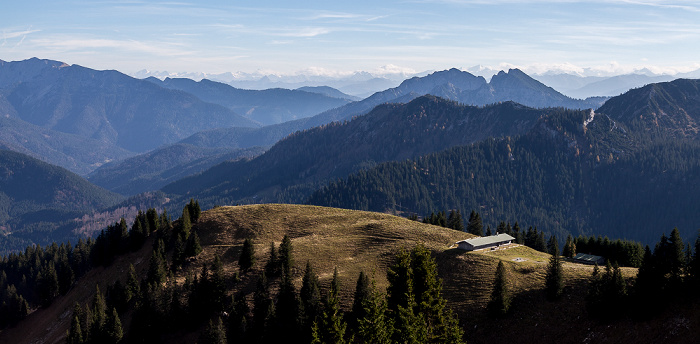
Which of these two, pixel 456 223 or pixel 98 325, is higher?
pixel 456 223

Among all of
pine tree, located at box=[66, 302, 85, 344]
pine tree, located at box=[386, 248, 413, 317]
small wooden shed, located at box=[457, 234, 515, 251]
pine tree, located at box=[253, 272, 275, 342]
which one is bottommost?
pine tree, located at box=[66, 302, 85, 344]

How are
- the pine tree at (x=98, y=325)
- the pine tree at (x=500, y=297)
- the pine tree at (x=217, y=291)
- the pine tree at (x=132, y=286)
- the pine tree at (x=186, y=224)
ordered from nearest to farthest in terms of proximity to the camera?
the pine tree at (x=500, y=297) < the pine tree at (x=217, y=291) < the pine tree at (x=98, y=325) < the pine tree at (x=132, y=286) < the pine tree at (x=186, y=224)

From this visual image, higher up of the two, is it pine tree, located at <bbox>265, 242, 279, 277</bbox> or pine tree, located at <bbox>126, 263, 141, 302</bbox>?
pine tree, located at <bbox>265, 242, 279, 277</bbox>

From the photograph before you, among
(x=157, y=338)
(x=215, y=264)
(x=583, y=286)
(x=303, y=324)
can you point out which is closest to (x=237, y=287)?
(x=215, y=264)

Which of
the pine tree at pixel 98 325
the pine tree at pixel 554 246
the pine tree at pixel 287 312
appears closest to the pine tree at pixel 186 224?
the pine tree at pixel 98 325

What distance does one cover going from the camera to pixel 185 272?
99.3 meters

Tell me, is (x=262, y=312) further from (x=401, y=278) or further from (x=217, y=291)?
(x=401, y=278)

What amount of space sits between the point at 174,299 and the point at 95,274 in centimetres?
5099

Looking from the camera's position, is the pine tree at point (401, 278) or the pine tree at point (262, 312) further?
the pine tree at point (262, 312)

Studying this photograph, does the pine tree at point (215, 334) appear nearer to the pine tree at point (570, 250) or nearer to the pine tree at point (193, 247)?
the pine tree at point (193, 247)

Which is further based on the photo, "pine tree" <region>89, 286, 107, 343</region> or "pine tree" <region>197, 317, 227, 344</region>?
"pine tree" <region>89, 286, 107, 343</region>

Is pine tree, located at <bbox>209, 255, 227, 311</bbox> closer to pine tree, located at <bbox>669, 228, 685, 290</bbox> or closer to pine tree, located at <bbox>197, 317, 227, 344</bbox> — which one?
pine tree, located at <bbox>197, 317, 227, 344</bbox>

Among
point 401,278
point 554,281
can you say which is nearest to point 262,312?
point 401,278

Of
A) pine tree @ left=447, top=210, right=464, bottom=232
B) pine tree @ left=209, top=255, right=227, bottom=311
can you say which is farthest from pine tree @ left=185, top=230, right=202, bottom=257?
pine tree @ left=447, top=210, right=464, bottom=232
